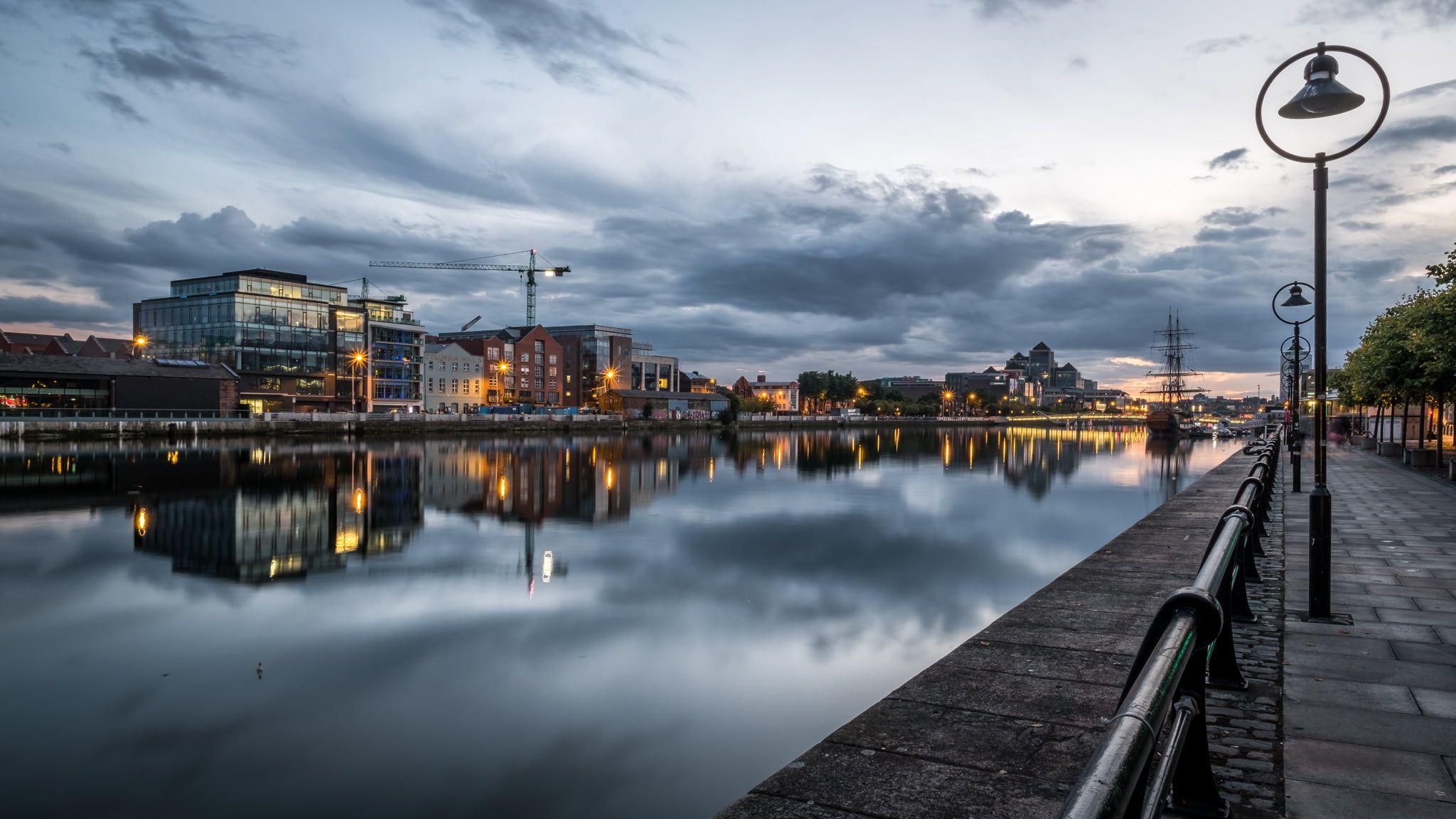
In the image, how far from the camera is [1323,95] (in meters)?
8.27

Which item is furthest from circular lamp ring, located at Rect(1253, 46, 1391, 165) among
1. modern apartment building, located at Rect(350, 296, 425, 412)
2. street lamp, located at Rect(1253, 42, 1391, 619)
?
modern apartment building, located at Rect(350, 296, 425, 412)

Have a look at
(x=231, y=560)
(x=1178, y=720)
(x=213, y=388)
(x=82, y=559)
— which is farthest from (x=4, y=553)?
(x=213, y=388)

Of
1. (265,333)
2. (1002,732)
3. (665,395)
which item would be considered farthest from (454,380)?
(1002,732)

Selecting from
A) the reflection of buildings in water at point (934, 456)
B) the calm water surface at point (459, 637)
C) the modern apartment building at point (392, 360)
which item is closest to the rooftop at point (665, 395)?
the modern apartment building at point (392, 360)

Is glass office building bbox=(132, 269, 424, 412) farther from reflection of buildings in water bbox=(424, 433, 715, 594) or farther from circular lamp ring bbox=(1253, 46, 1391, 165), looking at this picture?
circular lamp ring bbox=(1253, 46, 1391, 165)

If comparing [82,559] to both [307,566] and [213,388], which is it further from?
[213,388]

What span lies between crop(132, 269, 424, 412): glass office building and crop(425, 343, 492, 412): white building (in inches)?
102

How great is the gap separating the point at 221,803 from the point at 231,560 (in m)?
12.5

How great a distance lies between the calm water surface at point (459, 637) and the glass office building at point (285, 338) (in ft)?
243

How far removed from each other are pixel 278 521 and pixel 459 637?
14517 millimetres

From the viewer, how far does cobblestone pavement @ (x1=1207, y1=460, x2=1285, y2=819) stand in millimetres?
4922

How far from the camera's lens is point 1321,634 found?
8.43 meters

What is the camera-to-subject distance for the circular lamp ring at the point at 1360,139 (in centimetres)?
821

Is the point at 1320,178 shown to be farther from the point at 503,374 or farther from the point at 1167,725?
the point at 503,374
